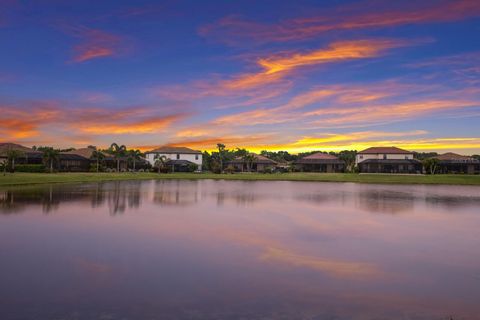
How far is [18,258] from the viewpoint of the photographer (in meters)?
12.5

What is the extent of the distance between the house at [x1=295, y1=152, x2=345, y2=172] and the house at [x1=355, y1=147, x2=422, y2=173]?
16.7 ft

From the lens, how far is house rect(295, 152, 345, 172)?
336ft

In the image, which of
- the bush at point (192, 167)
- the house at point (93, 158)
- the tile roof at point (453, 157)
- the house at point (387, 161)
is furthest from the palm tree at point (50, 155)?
the tile roof at point (453, 157)

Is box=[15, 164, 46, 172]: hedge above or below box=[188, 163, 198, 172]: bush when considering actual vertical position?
below

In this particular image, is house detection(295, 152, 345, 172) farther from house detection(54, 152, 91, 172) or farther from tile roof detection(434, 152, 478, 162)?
house detection(54, 152, 91, 172)

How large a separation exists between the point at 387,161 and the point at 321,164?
16438 mm

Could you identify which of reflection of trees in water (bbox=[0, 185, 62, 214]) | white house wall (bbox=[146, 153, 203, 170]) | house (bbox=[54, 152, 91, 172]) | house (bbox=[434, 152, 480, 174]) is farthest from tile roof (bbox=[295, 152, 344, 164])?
reflection of trees in water (bbox=[0, 185, 62, 214])

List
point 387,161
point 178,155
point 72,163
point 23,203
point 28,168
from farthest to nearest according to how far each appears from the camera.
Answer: point 178,155 < point 387,161 < point 72,163 < point 28,168 < point 23,203

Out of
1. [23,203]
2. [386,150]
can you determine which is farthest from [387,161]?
[23,203]

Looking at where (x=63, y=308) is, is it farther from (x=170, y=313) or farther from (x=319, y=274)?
(x=319, y=274)

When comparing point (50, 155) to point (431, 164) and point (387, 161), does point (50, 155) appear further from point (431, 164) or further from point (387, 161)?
point (431, 164)

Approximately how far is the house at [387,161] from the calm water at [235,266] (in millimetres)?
74273

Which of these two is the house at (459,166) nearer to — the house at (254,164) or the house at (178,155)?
the house at (254,164)

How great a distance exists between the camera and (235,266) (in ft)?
39.8
